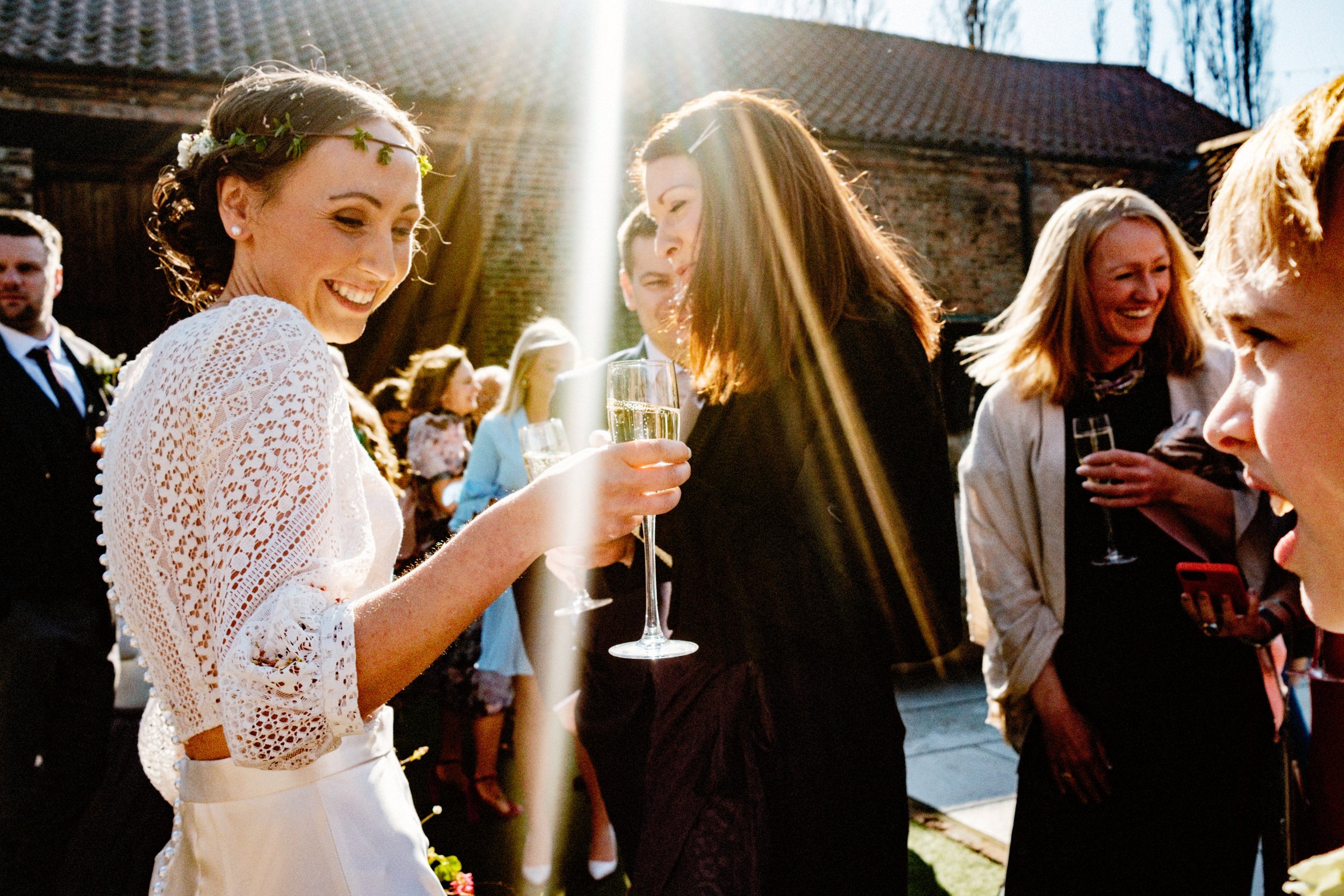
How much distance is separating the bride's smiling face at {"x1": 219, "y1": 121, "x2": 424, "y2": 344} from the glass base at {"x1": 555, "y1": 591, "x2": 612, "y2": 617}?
2.99 feet

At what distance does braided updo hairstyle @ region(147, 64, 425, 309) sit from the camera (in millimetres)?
1435

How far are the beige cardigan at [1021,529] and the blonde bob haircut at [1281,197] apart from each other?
1855 millimetres

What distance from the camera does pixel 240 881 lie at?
1.28 meters

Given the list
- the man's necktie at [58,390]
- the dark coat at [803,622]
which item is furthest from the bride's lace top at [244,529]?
the man's necktie at [58,390]

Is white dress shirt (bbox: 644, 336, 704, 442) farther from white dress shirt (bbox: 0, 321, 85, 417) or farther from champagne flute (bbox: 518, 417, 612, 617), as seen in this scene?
white dress shirt (bbox: 0, 321, 85, 417)

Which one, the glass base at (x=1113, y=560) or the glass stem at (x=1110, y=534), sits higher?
the glass stem at (x=1110, y=534)

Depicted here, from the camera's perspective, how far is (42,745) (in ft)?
12.6

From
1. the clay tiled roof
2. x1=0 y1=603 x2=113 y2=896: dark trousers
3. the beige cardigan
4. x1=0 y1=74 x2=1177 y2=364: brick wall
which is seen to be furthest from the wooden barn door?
the beige cardigan

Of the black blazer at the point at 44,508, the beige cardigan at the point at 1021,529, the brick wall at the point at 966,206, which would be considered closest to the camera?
the beige cardigan at the point at 1021,529

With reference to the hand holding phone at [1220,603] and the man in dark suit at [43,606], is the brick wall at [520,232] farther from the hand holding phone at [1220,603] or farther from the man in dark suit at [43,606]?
the hand holding phone at [1220,603]

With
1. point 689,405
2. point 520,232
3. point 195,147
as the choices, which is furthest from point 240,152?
point 520,232

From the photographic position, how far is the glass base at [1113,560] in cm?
254

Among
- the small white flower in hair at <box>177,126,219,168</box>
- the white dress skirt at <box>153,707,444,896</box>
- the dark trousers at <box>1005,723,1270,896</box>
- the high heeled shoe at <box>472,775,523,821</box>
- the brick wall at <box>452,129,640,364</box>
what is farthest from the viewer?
the brick wall at <box>452,129,640,364</box>

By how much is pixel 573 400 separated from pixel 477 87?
37.0ft
